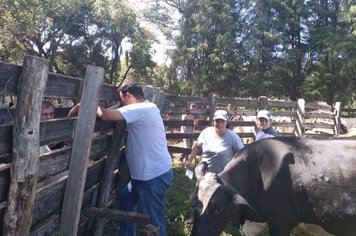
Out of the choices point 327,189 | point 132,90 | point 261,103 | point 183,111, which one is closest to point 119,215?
point 132,90

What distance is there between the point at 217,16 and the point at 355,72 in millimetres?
10476

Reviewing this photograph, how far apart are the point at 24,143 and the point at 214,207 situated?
8.02 feet

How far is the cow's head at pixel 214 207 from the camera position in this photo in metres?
4.37

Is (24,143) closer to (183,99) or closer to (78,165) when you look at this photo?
(78,165)

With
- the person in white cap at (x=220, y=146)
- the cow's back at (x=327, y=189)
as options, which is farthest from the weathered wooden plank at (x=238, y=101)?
the cow's back at (x=327, y=189)

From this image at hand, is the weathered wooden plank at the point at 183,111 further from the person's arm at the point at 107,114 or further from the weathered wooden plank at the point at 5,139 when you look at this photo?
the weathered wooden plank at the point at 5,139

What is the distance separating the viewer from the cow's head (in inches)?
172

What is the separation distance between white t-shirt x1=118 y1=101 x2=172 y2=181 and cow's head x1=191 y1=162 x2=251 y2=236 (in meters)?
0.53

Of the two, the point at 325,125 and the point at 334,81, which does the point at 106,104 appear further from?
the point at 334,81

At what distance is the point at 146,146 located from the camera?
14.0 feet

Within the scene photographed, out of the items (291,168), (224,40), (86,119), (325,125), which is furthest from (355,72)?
(86,119)

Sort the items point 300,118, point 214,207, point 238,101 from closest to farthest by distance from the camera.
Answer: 1. point 214,207
2. point 238,101
3. point 300,118

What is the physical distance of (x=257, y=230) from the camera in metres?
5.02

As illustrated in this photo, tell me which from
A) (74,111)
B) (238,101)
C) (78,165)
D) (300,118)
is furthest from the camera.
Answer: (300,118)
